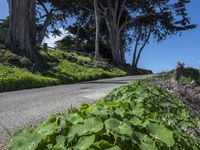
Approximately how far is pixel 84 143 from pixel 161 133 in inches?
21.7

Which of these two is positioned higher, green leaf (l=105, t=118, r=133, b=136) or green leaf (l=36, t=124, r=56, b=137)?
green leaf (l=105, t=118, r=133, b=136)

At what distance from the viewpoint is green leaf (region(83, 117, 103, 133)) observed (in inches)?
93.0

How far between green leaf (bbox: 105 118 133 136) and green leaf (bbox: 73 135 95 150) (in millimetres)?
159

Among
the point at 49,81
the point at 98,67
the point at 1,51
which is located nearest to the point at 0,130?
the point at 49,81

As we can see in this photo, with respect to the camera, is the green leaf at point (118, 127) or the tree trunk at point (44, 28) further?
the tree trunk at point (44, 28)

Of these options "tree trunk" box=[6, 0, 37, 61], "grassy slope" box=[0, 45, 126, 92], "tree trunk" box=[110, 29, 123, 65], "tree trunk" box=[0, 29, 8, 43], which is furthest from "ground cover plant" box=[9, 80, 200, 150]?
"tree trunk" box=[110, 29, 123, 65]

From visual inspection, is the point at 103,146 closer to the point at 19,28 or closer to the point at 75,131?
the point at 75,131

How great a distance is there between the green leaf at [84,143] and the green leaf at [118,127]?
0.52 ft

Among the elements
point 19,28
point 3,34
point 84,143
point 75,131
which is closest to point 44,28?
point 3,34

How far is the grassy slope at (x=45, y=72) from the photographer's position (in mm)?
18445

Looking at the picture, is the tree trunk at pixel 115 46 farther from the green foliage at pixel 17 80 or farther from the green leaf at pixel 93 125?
the green leaf at pixel 93 125

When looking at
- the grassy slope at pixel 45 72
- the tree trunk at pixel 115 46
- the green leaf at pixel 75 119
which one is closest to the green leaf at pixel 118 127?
the green leaf at pixel 75 119

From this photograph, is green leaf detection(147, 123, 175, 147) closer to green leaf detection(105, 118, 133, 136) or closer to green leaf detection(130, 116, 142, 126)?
green leaf detection(130, 116, 142, 126)

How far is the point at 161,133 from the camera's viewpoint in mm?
2510
